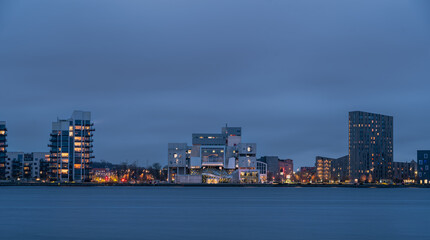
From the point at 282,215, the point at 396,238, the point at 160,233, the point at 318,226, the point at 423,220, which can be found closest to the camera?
the point at 396,238

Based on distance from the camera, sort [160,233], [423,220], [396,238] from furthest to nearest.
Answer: [423,220] → [160,233] → [396,238]

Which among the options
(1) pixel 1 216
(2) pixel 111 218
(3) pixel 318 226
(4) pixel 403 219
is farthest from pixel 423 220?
(1) pixel 1 216

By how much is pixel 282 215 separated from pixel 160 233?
85.3 feet

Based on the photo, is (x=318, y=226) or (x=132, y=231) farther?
(x=318, y=226)

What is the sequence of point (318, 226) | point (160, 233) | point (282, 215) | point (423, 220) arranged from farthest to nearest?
point (282, 215) < point (423, 220) < point (318, 226) < point (160, 233)

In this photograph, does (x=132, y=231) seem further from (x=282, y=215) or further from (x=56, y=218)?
(x=282, y=215)

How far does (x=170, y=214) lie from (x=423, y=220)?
96.4ft

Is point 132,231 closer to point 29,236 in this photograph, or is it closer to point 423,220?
point 29,236

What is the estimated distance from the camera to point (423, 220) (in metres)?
69.8

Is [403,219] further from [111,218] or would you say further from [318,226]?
[111,218]

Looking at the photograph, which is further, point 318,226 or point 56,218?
point 56,218

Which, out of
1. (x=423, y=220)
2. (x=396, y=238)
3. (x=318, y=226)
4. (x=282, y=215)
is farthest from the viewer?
(x=282, y=215)

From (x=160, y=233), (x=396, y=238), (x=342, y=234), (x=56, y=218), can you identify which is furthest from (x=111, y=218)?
(x=396, y=238)

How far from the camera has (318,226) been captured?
6212 centimetres
